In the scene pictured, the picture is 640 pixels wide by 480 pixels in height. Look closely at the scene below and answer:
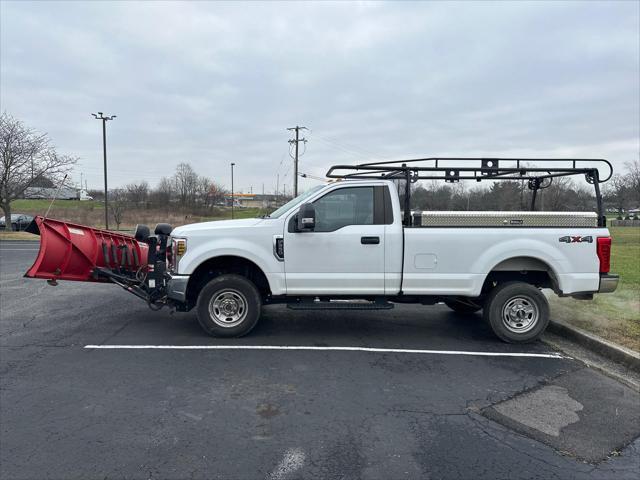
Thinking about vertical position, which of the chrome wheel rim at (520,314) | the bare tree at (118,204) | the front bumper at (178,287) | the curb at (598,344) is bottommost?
the curb at (598,344)

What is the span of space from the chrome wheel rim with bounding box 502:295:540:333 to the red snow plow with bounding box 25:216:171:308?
472 centimetres

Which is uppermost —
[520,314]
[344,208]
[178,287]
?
[344,208]

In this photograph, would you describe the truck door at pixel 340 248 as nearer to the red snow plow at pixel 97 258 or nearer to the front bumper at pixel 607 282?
the red snow plow at pixel 97 258

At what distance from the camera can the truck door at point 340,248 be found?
580cm

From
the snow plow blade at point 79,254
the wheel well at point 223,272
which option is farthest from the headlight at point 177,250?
the snow plow blade at point 79,254

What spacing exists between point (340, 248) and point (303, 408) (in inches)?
93.4

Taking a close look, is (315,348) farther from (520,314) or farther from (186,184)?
(186,184)

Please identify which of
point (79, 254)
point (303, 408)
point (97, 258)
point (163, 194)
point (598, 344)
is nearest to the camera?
point (303, 408)

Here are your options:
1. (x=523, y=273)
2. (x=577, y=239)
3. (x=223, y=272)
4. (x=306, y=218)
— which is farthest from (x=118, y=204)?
(x=577, y=239)

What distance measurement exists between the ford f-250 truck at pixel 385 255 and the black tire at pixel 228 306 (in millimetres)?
13

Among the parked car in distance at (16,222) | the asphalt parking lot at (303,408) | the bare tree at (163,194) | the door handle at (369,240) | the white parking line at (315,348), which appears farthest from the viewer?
the bare tree at (163,194)

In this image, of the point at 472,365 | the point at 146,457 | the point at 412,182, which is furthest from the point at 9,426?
the point at 412,182

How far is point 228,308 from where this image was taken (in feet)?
19.5

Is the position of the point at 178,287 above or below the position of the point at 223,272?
below
